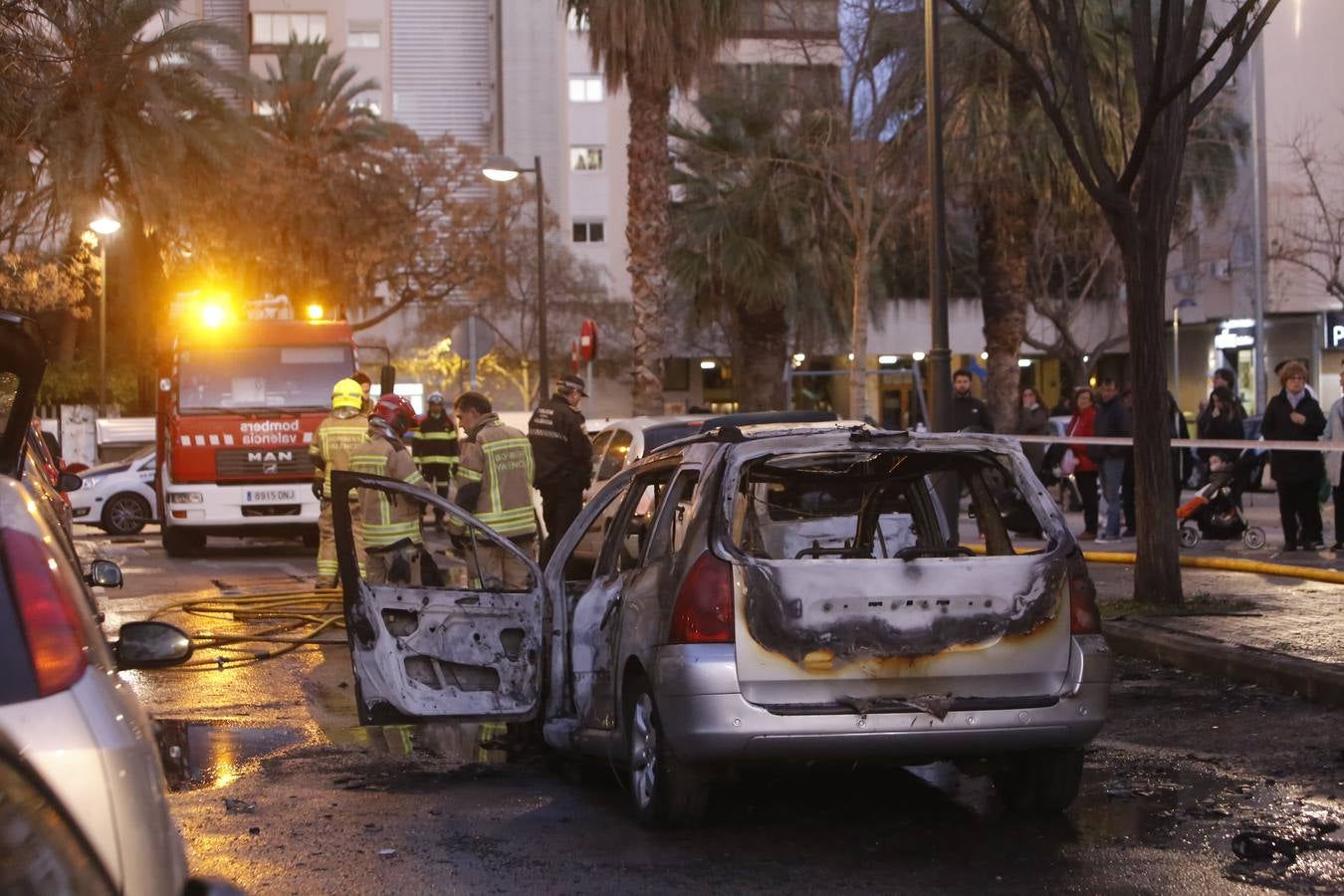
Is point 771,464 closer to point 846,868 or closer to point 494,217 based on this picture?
point 846,868

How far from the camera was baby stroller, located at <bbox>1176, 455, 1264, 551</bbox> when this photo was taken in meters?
17.5

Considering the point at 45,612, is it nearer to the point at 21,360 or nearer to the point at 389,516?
the point at 21,360

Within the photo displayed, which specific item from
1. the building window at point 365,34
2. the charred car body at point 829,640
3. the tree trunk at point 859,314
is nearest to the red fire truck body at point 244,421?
the tree trunk at point 859,314

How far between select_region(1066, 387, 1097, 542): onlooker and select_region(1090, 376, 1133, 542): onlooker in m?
0.23

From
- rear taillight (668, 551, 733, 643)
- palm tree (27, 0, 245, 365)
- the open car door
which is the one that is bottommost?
the open car door

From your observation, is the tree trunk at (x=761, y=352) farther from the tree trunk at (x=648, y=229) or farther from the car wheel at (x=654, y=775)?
the car wheel at (x=654, y=775)

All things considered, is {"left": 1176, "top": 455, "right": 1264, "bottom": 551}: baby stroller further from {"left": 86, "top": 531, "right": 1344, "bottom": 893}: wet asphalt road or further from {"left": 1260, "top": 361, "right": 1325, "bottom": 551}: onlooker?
{"left": 86, "top": 531, "right": 1344, "bottom": 893}: wet asphalt road

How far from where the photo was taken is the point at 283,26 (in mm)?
66125

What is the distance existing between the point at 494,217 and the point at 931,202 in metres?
35.3

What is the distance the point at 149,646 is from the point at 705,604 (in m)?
2.44

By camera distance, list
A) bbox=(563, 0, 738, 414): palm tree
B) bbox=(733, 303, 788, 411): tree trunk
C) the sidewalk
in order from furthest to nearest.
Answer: bbox=(733, 303, 788, 411): tree trunk, bbox=(563, 0, 738, 414): palm tree, the sidewalk

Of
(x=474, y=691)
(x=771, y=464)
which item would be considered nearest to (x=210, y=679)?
(x=474, y=691)

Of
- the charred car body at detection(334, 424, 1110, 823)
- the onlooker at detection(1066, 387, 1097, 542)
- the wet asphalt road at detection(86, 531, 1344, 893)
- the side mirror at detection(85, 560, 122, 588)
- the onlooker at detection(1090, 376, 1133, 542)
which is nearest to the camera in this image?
the wet asphalt road at detection(86, 531, 1344, 893)

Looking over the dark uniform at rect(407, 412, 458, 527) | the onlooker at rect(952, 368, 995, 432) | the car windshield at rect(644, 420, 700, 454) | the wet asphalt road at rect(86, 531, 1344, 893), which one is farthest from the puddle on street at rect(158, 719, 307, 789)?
the dark uniform at rect(407, 412, 458, 527)
